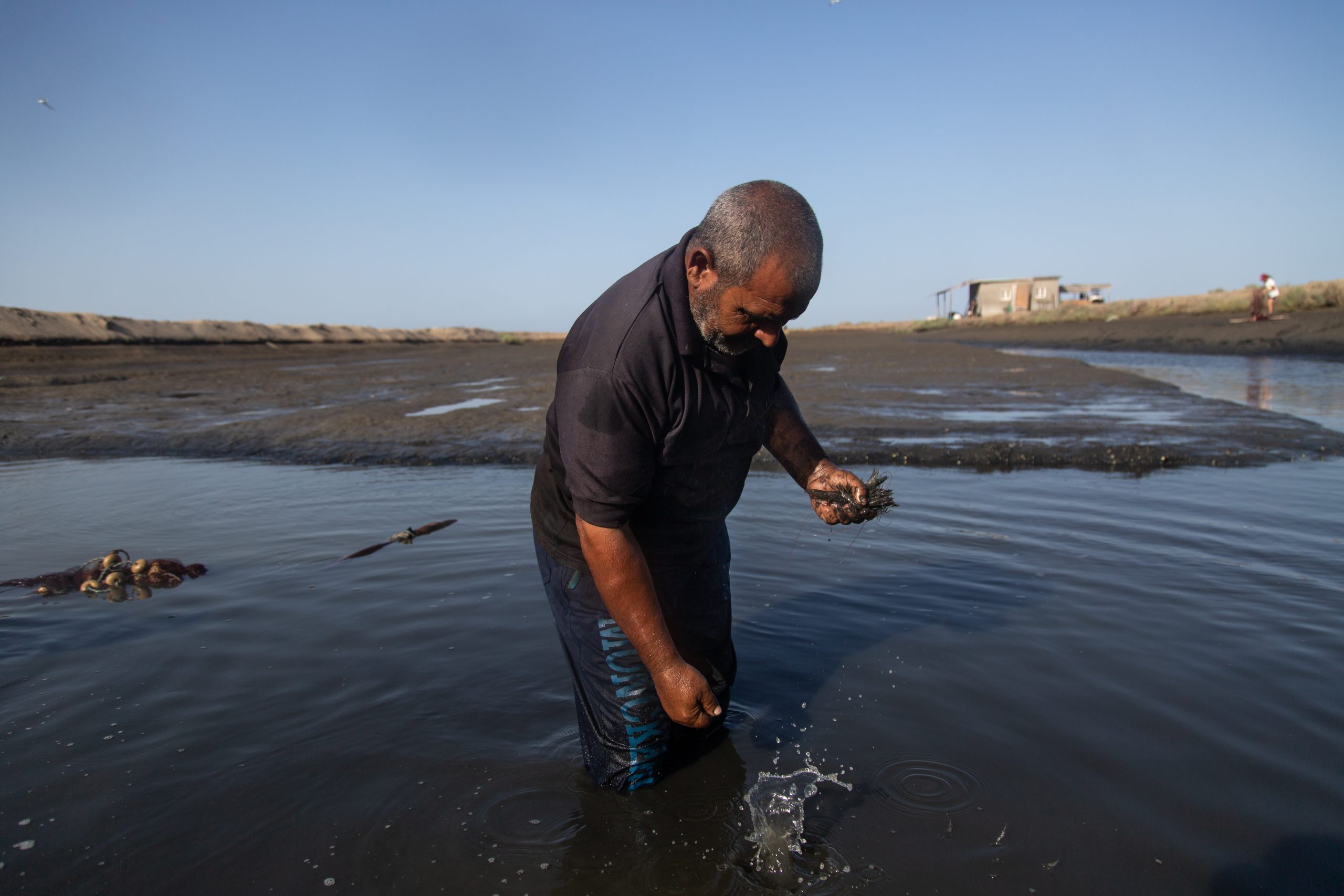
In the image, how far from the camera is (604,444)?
2039 millimetres

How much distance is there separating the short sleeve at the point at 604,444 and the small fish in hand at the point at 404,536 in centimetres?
377

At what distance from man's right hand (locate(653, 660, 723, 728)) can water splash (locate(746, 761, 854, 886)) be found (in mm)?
537

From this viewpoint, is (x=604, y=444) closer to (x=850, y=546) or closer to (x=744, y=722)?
(x=744, y=722)

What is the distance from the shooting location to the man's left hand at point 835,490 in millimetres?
2701

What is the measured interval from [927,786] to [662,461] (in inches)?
59.0

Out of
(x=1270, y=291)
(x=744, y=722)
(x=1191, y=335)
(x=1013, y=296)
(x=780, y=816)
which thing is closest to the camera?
(x=780, y=816)

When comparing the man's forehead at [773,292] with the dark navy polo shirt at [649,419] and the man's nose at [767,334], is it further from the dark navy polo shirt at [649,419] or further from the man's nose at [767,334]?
the dark navy polo shirt at [649,419]

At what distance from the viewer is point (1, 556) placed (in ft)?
18.1

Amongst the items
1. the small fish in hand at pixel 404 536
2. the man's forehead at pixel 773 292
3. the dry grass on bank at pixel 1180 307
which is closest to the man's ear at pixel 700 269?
the man's forehead at pixel 773 292

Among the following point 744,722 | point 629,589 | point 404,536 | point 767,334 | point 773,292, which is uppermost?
point 773,292

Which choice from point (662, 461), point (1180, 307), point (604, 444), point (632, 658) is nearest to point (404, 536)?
point (632, 658)

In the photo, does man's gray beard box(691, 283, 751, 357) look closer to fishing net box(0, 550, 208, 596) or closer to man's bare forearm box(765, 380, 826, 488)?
man's bare forearm box(765, 380, 826, 488)

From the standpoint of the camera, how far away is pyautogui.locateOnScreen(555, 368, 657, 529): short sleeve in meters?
2.03

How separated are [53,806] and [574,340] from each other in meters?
2.27
